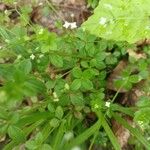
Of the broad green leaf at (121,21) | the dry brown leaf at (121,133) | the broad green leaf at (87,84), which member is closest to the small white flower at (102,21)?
the broad green leaf at (121,21)

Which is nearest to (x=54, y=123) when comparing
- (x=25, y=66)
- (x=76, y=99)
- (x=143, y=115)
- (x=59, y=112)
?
(x=59, y=112)

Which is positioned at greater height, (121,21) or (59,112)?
(121,21)

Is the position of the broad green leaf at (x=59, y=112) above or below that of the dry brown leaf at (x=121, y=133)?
above

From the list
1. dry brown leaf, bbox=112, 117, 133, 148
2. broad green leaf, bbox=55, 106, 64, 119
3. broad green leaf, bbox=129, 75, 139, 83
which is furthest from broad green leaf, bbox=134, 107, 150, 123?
dry brown leaf, bbox=112, 117, 133, 148

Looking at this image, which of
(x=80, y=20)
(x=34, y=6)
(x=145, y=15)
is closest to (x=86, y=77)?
(x=145, y=15)

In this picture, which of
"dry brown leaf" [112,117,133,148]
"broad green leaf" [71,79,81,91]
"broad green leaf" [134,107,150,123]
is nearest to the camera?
"broad green leaf" [134,107,150,123]

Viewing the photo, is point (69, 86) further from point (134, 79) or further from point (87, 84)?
point (134, 79)

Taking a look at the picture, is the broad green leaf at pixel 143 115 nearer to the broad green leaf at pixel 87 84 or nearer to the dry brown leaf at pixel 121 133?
the broad green leaf at pixel 87 84

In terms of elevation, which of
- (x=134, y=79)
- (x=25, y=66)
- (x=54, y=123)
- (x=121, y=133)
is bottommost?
(x=121, y=133)

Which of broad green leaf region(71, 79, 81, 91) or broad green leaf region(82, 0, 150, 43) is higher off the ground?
broad green leaf region(82, 0, 150, 43)

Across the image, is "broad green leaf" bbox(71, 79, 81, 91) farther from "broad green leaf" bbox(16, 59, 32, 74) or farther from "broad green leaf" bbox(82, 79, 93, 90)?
"broad green leaf" bbox(16, 59, 32, 74)
